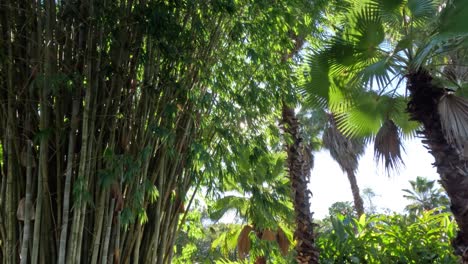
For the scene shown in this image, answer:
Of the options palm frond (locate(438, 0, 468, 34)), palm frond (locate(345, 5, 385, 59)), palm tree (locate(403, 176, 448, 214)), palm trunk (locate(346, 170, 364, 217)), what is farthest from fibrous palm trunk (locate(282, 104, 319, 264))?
palm tree (locate(403, 176, 448, 214))

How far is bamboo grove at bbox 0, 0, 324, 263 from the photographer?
2145mm

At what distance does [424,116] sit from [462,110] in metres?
0.33

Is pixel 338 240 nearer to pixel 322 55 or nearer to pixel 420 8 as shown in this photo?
pixel 322 55

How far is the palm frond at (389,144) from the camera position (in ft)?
15.0

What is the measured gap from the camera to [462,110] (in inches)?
144

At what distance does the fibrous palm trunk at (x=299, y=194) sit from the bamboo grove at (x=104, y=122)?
5.06 feet

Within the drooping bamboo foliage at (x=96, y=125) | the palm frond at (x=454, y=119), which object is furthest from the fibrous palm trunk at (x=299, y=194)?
the drooping bamboo foliage at (x=96, y=125)

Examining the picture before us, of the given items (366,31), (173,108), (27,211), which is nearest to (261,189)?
(173,108)

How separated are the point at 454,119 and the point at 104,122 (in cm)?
292

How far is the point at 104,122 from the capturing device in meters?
2.32

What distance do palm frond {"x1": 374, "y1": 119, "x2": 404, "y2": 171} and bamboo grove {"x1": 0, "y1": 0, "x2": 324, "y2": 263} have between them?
2.41 meters

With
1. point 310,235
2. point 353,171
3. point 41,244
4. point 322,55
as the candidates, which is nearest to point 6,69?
point 41,244

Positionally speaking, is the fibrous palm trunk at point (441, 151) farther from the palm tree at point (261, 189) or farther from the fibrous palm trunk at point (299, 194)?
the palm tree at point (261, 189)

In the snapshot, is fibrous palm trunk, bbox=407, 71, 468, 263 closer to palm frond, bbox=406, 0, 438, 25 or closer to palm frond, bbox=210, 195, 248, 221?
palm frond, bbox=406, 0, 438, 25
